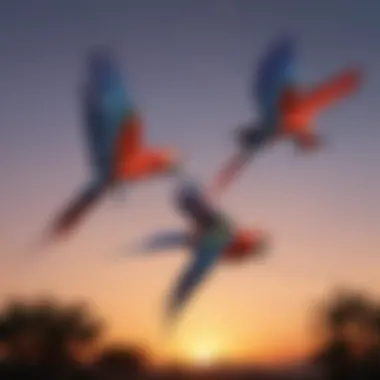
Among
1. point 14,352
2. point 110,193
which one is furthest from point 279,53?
point 14,352

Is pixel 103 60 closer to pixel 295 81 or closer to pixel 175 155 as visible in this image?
pixel 175 155

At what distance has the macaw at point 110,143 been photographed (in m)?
2.91

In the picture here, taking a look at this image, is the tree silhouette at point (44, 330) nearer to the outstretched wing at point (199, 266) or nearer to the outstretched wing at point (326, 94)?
the outstretched wing at point (199, 266)

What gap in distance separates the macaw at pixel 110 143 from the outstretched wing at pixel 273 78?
0.29m

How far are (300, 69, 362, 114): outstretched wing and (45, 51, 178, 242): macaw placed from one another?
393mm

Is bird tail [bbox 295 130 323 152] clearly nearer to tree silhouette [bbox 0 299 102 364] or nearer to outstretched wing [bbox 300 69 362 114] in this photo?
outstretched wing [bbox 300 69 362 114]

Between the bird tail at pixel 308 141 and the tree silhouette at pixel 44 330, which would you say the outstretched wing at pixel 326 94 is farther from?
the tree silhouette at pixel 44 330

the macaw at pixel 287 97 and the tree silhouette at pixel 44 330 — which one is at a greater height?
the macaw at pixel 287 97

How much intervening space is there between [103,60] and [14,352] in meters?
0.84

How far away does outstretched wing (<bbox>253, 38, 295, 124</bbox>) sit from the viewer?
2943 mm

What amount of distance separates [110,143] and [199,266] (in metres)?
0.42

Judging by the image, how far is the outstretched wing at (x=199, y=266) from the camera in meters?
2.91

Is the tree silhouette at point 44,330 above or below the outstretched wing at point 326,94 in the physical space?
below

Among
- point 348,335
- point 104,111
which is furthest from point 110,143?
point 348,335
